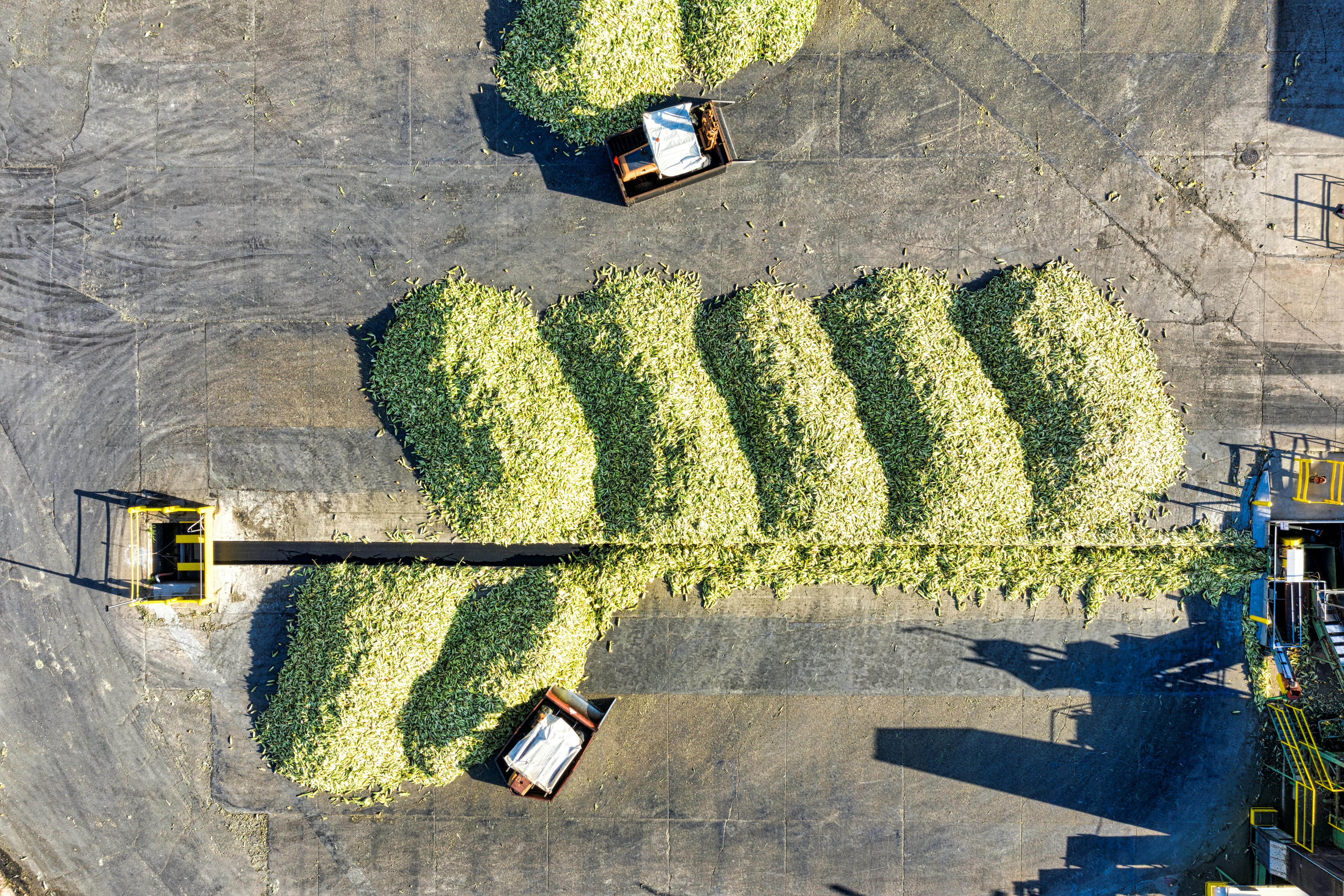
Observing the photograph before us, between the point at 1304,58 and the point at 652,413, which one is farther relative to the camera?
the point at 1304,58

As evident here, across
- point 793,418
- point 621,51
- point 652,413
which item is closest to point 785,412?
point 793,418

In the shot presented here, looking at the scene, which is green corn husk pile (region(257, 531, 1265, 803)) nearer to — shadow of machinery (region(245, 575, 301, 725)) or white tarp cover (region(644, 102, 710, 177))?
shadow of machinery (region(245, 575, 301, 725))

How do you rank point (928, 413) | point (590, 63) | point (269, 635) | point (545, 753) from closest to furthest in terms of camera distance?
point (545, 753), point (590, 63), point (928, 413), point (269, 635)

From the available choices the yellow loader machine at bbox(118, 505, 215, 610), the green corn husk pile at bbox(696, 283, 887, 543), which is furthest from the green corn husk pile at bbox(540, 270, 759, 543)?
the yellow loader machine at bbox(118, 505, 215, 610)

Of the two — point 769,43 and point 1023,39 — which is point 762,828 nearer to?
point 769,43

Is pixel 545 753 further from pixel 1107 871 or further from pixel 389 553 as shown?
pixel 1107 871

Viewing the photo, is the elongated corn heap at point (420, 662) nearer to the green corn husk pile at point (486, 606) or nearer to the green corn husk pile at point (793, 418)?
the green corn husk pile at point (486, 606)

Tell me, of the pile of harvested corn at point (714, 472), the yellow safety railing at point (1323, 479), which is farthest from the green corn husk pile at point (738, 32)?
the yellow safety railing at point (1323, 479)
